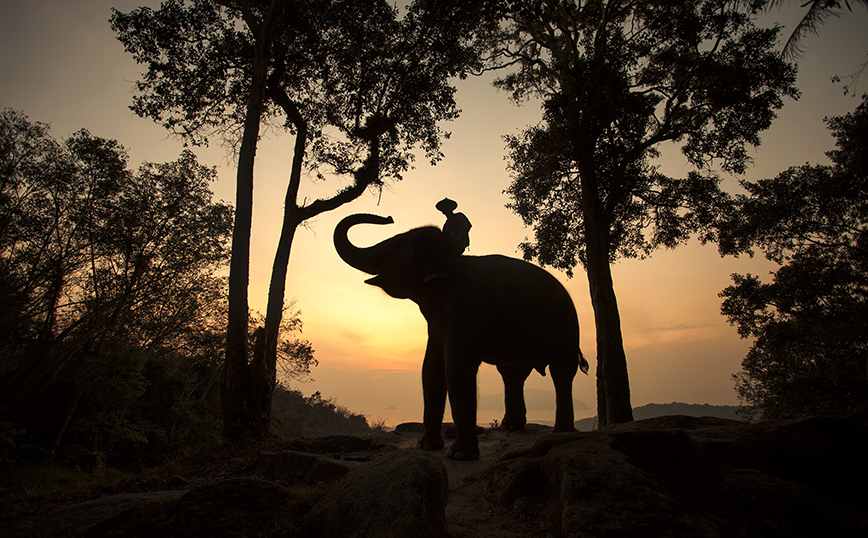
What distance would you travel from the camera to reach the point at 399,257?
572 centimetres

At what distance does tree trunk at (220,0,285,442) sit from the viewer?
7449 mm

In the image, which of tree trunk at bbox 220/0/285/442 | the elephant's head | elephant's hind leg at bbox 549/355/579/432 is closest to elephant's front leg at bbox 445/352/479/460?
the elephant's head

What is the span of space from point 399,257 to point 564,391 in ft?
10.6

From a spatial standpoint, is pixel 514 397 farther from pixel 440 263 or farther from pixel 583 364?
pixel 440 263

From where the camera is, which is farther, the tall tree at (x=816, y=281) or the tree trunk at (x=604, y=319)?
the tall tree at (x=816, y=281)

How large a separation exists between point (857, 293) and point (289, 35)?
17.3 m

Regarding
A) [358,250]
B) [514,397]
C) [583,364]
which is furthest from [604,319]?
[358,250]

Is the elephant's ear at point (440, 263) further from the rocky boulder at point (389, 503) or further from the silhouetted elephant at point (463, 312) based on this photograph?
the rocky boulder at point (389, 503)

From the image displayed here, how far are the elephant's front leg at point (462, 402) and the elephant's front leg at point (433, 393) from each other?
1.81 ft

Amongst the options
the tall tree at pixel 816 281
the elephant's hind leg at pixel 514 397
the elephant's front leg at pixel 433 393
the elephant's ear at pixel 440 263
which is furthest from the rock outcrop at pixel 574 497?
the tall tree at pixel 816 281

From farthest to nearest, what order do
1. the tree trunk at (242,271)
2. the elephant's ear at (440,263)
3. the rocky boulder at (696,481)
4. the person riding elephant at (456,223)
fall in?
the tree trunk at (242,271), the person riding elephant at (456,223), the elephant's ear at (440,263), the rocky boulder at (696,481)

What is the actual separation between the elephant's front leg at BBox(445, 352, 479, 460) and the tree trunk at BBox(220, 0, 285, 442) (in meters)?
4.37

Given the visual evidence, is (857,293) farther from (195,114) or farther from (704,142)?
(195,114)

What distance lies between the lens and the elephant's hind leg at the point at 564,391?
6.20 metres
